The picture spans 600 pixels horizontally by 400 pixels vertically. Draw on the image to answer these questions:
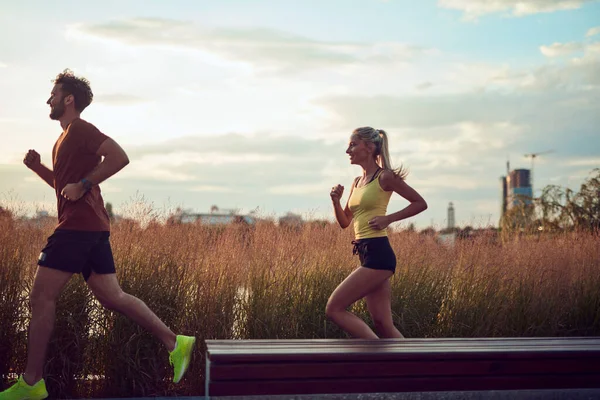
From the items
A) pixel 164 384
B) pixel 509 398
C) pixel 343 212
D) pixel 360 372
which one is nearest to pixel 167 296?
pixel 164 384

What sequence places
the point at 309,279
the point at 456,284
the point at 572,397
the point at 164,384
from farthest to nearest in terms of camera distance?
the point at 456,284 → the point at 309,279 → the point at 164,384 → the point at 572,397

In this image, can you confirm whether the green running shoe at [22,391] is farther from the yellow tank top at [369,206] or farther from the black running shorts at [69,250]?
the yellow tank top at [369,206]

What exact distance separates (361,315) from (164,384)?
211cm

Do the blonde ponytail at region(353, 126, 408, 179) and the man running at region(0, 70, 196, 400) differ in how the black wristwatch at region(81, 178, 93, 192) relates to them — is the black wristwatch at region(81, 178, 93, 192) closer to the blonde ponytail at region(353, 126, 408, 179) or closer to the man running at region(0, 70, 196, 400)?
the man running at region(0, 70, 196, 400)

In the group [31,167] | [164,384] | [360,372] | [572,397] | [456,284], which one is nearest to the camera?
[360,372]

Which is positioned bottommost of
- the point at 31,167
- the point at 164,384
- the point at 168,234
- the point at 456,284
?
the point at 164,384

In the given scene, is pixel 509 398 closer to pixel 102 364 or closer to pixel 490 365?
pixel 490 365

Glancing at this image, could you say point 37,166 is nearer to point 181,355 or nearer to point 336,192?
point 181,355

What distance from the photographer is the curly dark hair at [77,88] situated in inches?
219

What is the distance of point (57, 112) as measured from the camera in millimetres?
5539

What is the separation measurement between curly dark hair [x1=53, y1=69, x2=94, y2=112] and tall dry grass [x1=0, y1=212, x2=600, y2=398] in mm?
1575

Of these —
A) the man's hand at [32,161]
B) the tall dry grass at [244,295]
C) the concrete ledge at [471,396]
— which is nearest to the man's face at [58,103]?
the man's hand at [32,161]

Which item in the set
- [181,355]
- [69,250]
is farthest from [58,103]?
[181,355]

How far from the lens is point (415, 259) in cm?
841
